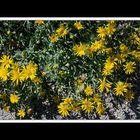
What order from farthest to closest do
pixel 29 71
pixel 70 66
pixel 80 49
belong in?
pixel 70 66 → pixel 80 49 → pixel 29 71

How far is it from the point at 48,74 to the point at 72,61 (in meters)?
0.23

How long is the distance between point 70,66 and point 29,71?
0.40m

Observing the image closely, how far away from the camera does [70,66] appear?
3383 mm

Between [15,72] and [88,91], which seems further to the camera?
[88,91]

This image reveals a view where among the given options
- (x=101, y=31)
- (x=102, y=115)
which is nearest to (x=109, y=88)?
(x=102, y=115)

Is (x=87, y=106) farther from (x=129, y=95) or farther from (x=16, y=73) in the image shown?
(x=16, y=73)

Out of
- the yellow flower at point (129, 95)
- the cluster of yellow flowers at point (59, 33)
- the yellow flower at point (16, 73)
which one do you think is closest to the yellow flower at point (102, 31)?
the cluster of yellow flowers at point (59, 33)

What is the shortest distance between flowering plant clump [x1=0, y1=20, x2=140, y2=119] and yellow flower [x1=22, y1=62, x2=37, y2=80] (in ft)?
0.10

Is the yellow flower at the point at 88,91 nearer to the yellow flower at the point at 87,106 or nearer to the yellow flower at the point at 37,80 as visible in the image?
the yellow flower at the point at 87,106

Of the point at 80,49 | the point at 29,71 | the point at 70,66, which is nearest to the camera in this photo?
the point at 29,71

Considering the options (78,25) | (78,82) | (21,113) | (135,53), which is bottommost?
(21,113)

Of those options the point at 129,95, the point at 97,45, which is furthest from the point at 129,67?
the point at 97,45

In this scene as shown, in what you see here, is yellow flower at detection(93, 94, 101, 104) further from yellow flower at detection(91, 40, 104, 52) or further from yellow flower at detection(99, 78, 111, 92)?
yellow flower at detection(91, 40, 104, 52)

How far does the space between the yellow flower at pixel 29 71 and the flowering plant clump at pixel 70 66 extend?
0.03 meters
